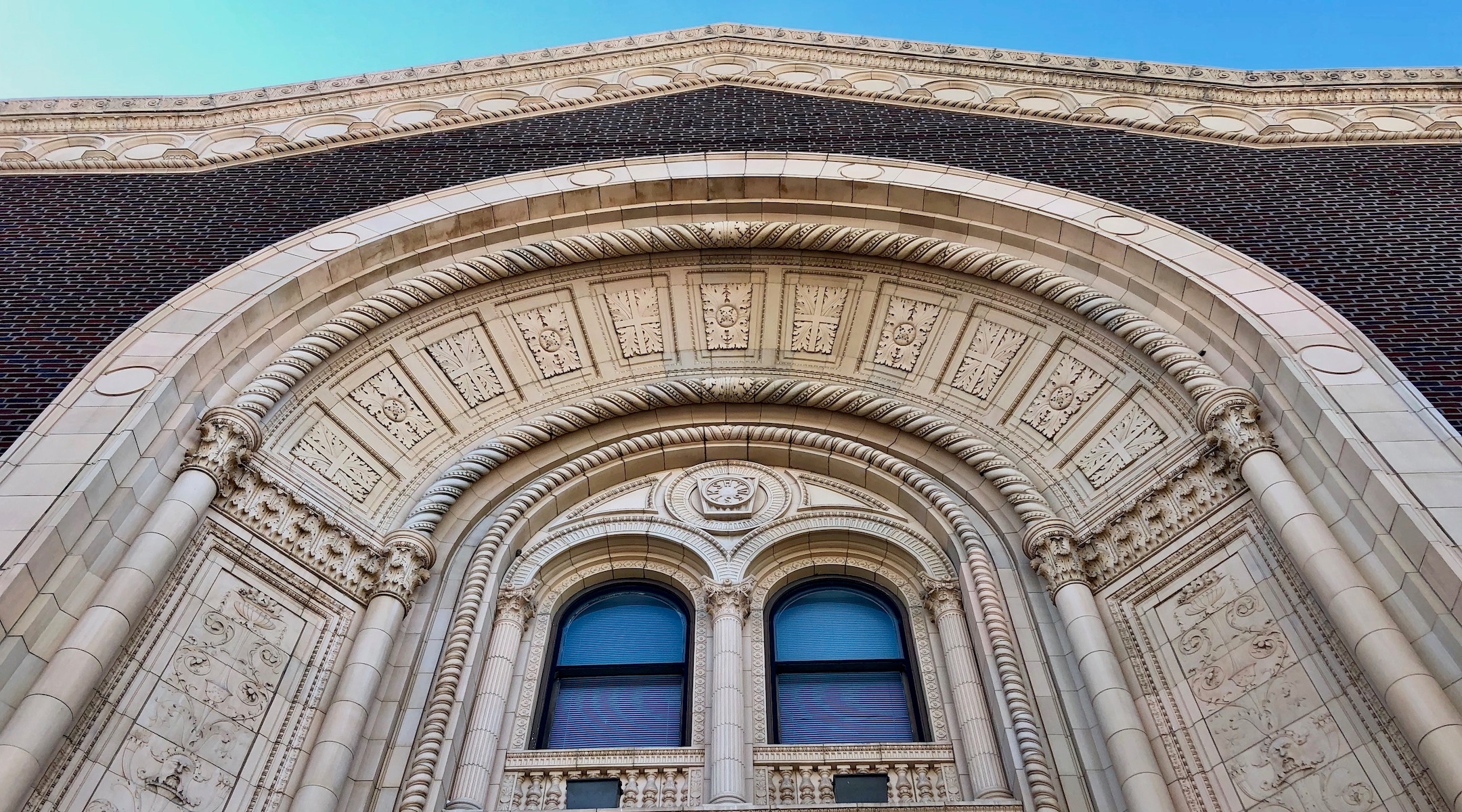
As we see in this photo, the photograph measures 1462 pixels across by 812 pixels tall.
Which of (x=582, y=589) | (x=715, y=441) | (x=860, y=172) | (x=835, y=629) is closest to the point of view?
(x=835, y=629)

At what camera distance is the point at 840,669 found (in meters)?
8.15

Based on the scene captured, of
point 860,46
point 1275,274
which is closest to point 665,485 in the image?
point 1275,274

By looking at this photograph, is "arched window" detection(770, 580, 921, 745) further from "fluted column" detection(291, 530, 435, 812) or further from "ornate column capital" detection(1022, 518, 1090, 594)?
"fluted column" detection(291, 530, 435, 812)

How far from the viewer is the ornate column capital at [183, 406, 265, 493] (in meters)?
7.26

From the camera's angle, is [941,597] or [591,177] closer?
[941,597]

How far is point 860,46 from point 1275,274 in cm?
640

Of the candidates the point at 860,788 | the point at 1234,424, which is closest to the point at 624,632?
the point at 860,788

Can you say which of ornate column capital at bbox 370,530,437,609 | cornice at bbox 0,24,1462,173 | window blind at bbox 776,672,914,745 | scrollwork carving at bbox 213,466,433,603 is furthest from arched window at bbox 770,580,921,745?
cornice at bbox 0,24,1462,173

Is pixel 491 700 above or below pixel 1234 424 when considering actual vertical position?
below

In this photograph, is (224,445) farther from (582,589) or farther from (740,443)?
(740,443)

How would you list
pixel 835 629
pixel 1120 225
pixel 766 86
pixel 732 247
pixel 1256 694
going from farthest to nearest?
pixel 766 86 → pixel 732 247 → pixel 1120 225 → pixel 835 629 → pixel 1256 694

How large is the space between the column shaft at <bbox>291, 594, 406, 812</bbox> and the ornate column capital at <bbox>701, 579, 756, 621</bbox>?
2121 millimetres

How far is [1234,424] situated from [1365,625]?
5.79ft

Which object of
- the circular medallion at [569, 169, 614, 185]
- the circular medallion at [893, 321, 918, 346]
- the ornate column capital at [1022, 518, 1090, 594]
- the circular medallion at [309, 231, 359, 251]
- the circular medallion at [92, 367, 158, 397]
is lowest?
the ornate column capital at [1022, 518, 1090, 594]
